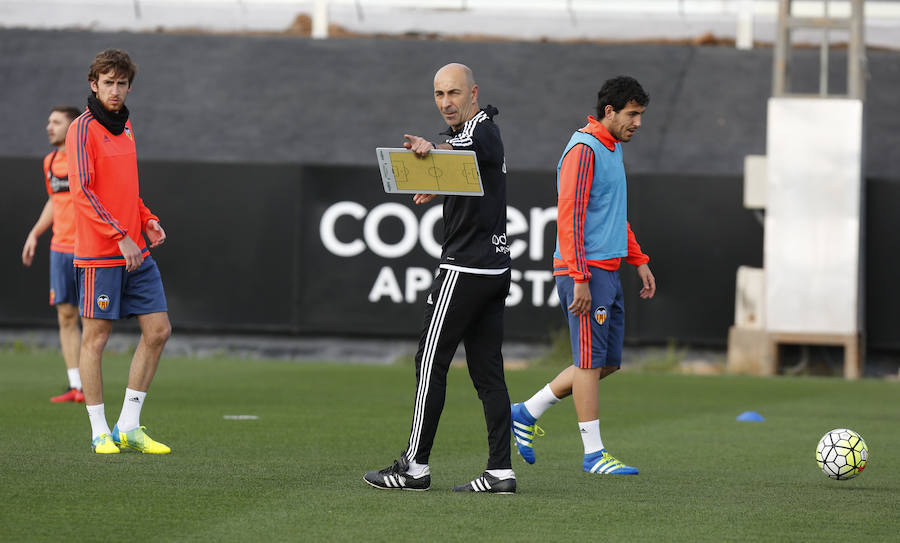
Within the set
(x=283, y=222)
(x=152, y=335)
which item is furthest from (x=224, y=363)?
(x=152, y=335)

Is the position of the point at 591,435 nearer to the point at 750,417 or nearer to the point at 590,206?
the point at 590,206

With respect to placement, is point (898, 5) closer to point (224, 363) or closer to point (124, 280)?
point (224, 363)

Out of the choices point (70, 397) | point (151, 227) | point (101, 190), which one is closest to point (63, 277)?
point (70, 397)

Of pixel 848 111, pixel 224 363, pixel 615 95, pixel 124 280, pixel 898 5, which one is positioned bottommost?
pixel 224 363

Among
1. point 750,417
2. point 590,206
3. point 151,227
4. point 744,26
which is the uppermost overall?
point 744,26

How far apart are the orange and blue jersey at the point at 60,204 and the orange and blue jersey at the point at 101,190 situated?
10.1ft

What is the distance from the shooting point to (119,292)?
7188mm

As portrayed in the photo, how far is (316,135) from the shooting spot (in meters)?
20.4

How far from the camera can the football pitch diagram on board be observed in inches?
219

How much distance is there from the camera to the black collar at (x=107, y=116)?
7.12 metres

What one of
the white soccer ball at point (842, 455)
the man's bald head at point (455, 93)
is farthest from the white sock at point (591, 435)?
the man's bald head at point (455, 93)

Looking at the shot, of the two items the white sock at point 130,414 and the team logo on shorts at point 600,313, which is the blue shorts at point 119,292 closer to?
the white sock at point 130,414

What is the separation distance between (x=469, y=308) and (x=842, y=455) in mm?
2119

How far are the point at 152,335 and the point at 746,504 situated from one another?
10.4 ft
